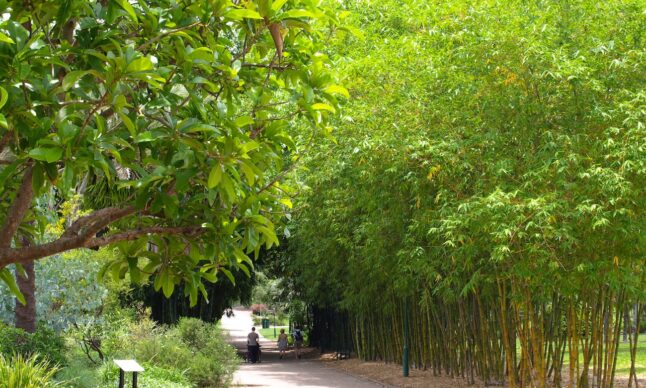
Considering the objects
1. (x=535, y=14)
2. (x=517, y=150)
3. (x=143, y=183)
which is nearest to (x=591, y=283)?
(x=517, y=150)

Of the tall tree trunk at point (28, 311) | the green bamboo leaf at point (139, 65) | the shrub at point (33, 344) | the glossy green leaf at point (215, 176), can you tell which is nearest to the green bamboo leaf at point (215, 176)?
the glossy green leaf at point (215, 176)

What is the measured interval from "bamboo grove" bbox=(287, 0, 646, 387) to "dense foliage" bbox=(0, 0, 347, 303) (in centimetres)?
613

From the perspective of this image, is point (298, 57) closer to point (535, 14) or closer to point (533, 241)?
point (533, 241)

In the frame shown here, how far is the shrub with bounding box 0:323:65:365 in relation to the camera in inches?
425

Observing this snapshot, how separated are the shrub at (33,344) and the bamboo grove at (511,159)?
5.34 m

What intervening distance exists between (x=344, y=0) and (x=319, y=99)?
1500cm

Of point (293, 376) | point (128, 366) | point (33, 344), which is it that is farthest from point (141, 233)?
point (293, 376)

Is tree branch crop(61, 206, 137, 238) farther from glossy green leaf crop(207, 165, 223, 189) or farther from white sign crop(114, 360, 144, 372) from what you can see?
white sign crop(114, 360, 144, 372)

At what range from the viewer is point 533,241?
33.3 feet

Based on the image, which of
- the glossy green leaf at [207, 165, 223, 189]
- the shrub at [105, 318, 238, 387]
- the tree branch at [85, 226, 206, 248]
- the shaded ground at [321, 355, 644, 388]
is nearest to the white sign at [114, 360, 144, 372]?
the shrub at [105, 318, 238, 387]

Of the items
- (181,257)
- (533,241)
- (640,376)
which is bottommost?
(640,376)

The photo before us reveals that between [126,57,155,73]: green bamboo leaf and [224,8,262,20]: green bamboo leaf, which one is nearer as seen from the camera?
[126,57,155,73]: green bamboo leaf

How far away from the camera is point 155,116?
10.4 ft

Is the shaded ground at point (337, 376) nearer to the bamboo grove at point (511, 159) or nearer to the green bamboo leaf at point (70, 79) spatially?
the bamboo grove at point (511, 159)
